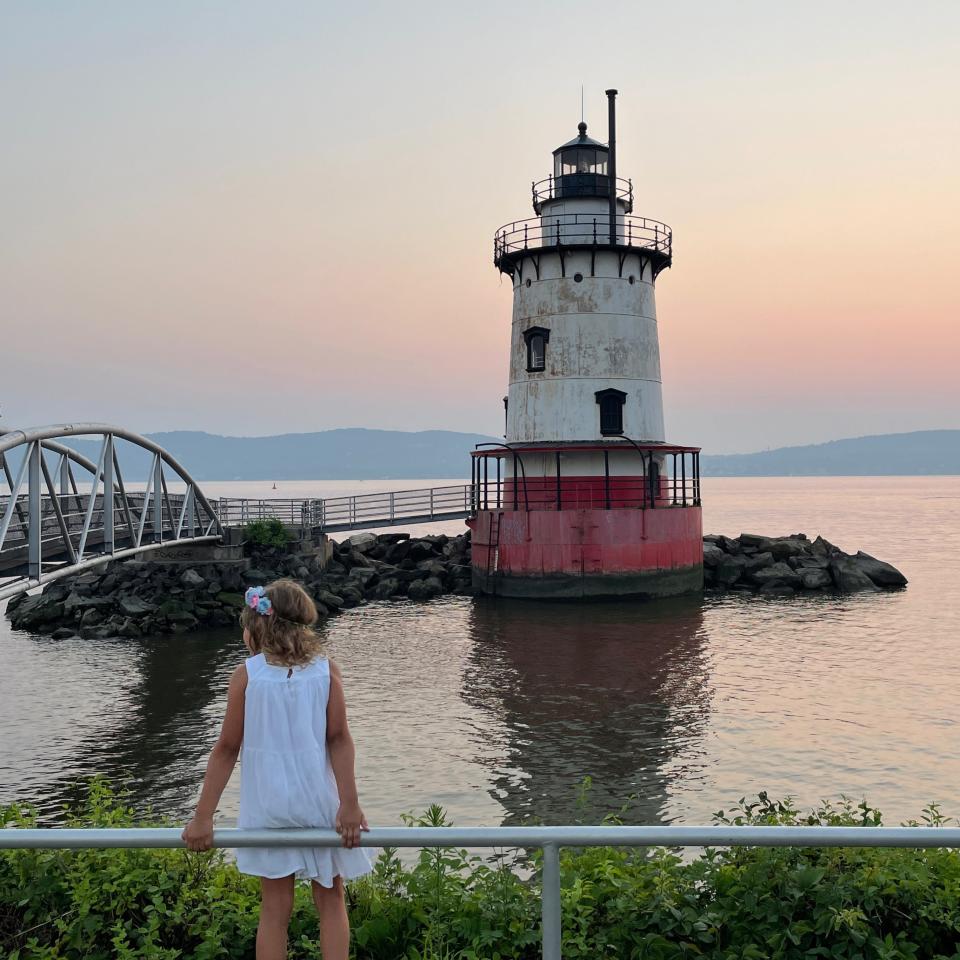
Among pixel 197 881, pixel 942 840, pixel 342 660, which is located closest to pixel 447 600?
pixel 342 660

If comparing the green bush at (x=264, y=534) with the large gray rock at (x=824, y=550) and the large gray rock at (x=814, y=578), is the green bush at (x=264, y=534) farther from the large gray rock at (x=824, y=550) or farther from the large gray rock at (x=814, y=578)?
the large gray rock at (x=824, y=550)

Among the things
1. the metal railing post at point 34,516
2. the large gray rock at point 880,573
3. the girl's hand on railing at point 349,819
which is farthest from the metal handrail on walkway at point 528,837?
the large gray rock at point 880,573

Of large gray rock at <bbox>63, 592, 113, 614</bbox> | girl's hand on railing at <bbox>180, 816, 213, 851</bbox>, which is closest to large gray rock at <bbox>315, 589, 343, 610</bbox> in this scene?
large gray rock at <bbox>63, 592, 113, 614</bbox>

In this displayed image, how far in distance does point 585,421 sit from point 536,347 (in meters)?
3.24

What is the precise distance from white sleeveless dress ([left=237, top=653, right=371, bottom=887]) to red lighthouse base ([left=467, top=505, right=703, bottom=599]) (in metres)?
26.8

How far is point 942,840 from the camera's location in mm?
3174

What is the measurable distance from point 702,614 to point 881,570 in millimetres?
10433

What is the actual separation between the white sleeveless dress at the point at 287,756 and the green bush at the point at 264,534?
94.1 ft

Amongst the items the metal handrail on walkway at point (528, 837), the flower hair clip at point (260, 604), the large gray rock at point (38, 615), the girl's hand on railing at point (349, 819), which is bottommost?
the large gray rock at point (38, 615)

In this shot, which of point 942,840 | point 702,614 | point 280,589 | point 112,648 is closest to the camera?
point 942,840

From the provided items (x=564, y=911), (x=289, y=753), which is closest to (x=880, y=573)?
(x=564, y=911)

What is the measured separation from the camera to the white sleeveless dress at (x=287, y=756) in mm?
3988

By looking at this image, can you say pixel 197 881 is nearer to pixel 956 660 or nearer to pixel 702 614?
pixel 956 660

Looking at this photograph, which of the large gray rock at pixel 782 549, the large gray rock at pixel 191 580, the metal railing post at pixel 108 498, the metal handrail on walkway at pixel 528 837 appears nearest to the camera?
the metal handrail on walkway at pixel 528 837
